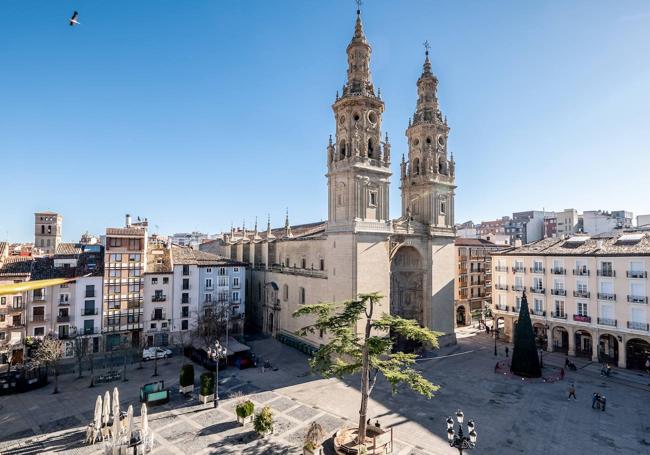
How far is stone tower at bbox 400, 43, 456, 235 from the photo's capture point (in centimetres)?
5050

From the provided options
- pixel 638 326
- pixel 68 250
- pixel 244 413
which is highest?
pixel 68 250

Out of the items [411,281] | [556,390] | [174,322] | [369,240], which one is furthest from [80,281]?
[556,390]

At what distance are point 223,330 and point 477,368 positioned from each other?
96.1ft

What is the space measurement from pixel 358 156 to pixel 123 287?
1269 inches

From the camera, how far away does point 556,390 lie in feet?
109

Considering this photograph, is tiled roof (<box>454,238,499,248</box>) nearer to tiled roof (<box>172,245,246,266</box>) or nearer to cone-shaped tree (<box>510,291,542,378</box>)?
cone-shaped tree (<box>510,291,542,378</box>)

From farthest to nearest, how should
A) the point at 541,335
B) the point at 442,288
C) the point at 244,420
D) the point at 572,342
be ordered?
the point at 442,288
the point at 541,335
the point at 572,342
the point at 244,420

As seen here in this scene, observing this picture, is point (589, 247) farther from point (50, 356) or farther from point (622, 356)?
point (50, 356)

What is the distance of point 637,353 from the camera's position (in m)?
39.9

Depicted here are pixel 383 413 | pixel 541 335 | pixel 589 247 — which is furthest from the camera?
pixel 541 335

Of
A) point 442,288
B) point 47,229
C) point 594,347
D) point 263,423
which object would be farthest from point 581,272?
point 47,229

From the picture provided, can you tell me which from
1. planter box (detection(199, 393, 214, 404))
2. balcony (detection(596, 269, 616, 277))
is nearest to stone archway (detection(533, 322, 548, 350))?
balcony (detection(596, 269, 616, 277))

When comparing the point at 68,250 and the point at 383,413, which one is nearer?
the point at 383,413

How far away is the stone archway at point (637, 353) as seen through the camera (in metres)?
39.2
